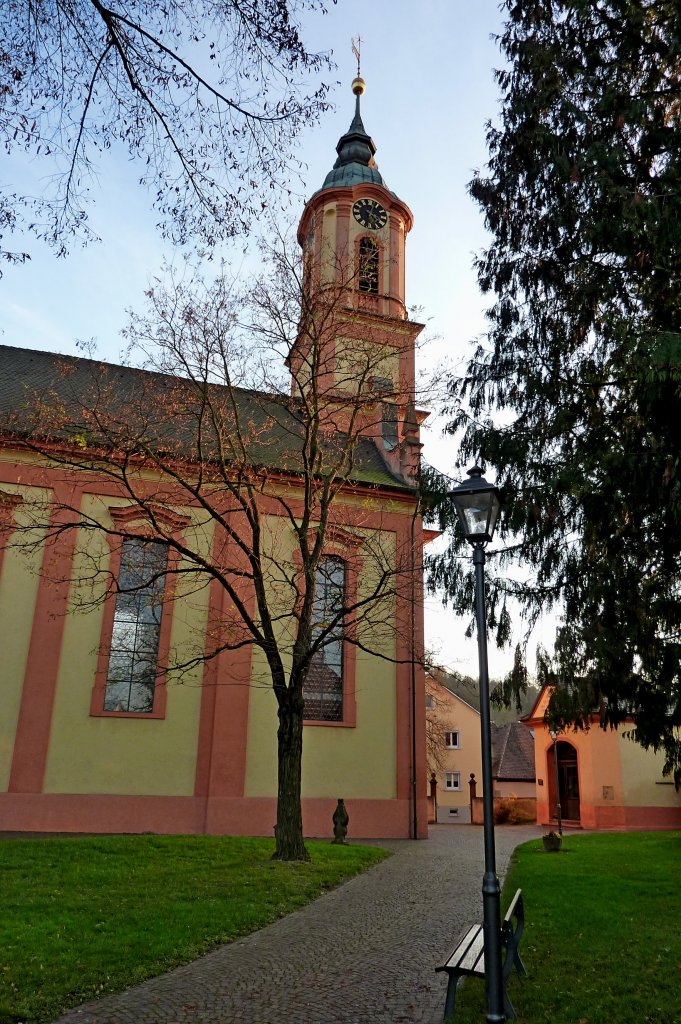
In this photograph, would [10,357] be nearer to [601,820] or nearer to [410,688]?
[410,688]

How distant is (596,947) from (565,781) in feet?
82.7

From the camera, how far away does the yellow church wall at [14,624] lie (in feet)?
51.9

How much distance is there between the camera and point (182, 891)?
29.8 ft

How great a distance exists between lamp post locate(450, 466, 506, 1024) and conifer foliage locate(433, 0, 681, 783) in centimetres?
254

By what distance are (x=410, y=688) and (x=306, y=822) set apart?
3.96 meters

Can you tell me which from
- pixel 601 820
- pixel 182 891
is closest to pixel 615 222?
pixel 182 891

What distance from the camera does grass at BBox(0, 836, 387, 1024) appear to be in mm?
5902

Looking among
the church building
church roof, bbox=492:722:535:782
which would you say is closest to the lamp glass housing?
the church building

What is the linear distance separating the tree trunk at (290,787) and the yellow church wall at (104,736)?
407 cm

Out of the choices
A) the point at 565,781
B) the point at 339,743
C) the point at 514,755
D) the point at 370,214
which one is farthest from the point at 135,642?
the point at 514,755

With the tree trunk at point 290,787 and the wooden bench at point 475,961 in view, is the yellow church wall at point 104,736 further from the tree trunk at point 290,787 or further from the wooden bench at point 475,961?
the wooden bench at point 475,961

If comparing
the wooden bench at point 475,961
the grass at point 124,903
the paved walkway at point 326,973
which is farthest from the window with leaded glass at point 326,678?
the wooden bench at point 475,961

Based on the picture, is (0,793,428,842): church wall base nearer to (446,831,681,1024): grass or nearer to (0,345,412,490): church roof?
(446,831,681,1024): grass

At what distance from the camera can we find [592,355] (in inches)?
376
